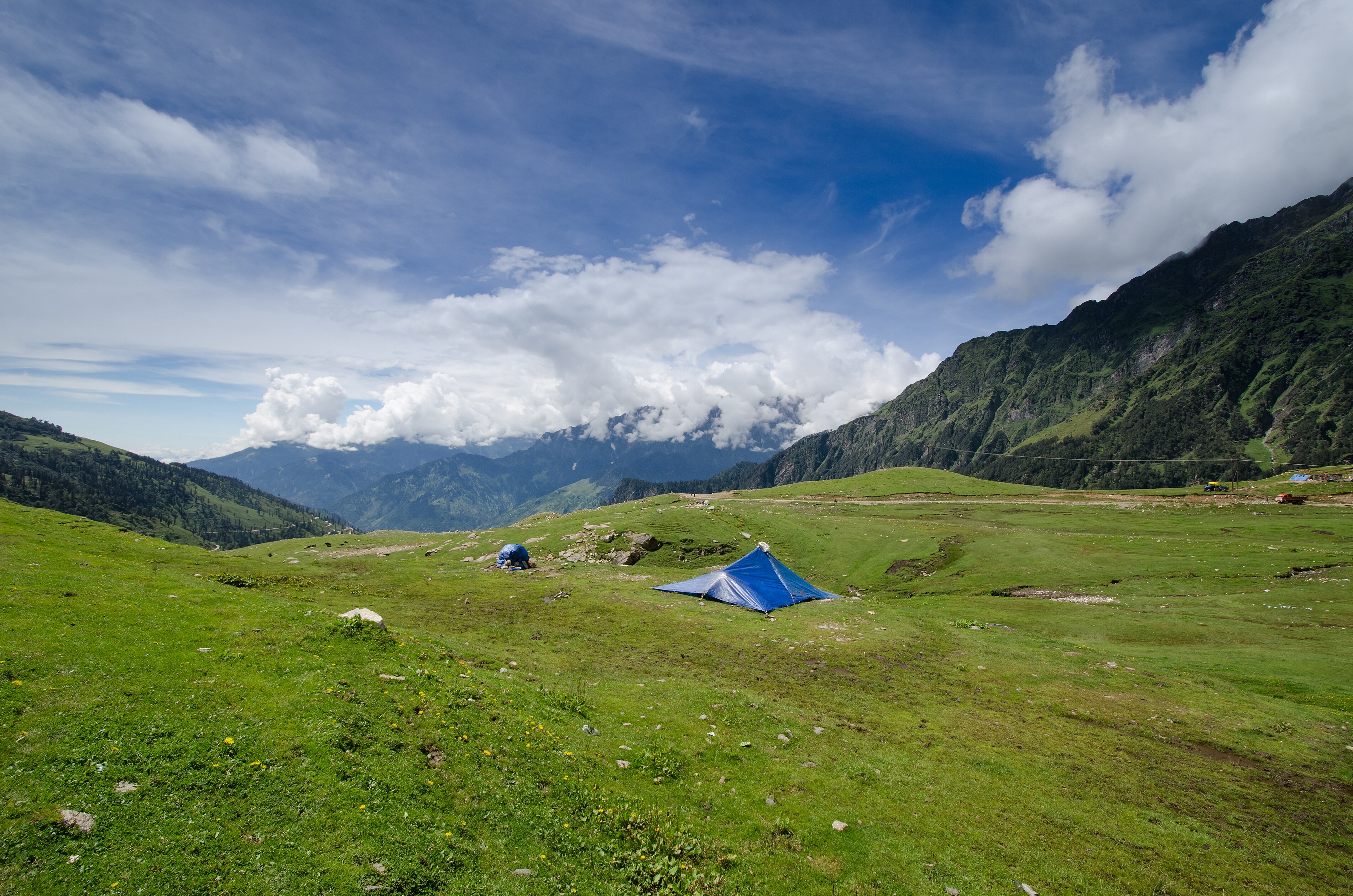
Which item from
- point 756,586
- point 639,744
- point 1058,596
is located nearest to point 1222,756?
point 639,744

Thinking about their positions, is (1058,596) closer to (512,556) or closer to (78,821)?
(512,556)

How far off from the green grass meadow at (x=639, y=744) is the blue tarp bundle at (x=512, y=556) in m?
15.3

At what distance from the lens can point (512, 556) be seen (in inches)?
1940

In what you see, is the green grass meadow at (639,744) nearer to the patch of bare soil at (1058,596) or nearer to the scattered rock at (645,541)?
the patch of bare soil at (1058,596)

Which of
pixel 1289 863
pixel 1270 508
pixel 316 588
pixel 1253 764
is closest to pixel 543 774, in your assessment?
pixel 1289 863

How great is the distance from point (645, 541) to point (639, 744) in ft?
137

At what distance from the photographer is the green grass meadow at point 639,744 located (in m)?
8.56

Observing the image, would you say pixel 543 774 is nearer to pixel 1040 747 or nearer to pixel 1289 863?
pixel 1040 747

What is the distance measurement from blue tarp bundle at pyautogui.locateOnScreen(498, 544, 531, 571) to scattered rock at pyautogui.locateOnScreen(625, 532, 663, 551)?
1236cm

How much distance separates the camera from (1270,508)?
68.4 meters

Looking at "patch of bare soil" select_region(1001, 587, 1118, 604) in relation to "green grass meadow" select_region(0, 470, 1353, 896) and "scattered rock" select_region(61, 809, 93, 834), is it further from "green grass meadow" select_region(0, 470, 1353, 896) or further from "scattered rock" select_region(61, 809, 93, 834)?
"scattered rock" select_region(61, 809, 93, 834)

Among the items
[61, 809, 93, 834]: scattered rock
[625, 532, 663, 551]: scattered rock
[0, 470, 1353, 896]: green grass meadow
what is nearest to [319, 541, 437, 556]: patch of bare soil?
[0, 470, 1353, 896]: green grass meadow

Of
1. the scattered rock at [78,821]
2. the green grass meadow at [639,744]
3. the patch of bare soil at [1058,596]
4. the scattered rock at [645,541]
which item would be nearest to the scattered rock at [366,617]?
the green grass meadow at [639,744]

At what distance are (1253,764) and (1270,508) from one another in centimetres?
8182
